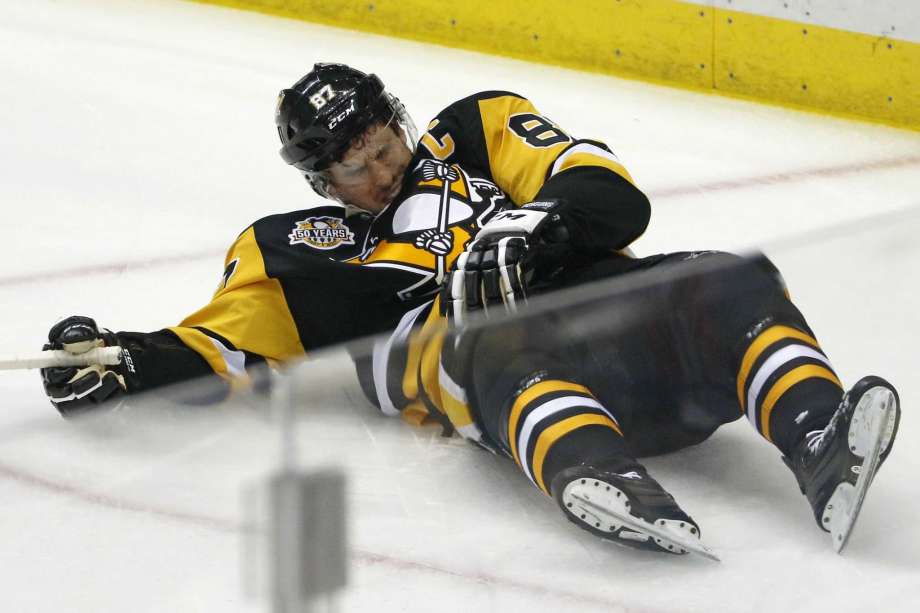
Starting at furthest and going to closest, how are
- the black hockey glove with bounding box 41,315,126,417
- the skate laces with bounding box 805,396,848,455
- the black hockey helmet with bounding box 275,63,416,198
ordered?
the black hockey helmet with bounding box 275,63,416,198, the black hockey glove with bounding box 41,315,126,417, the skate laces with bounding box 805,396,848,455

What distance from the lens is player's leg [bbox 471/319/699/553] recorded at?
145 centimetres

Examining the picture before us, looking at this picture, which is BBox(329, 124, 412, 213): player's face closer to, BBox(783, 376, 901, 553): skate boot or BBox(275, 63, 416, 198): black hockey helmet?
BBox(275, 63, 416, 198): black hockey helmet

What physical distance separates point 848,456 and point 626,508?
0.79 ft

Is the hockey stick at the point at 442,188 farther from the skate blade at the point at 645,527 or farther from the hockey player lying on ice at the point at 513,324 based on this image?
the skate blade at the point at 645,527

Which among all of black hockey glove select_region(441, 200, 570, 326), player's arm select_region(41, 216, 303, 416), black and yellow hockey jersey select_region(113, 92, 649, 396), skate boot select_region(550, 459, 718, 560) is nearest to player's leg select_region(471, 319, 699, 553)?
skate boot select_region(550, 459, 718, 560)

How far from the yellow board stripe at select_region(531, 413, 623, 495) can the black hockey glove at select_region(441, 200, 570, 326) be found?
243 millimetres

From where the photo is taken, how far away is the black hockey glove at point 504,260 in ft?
6.65

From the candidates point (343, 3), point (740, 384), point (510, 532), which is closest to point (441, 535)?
point (510, 532)

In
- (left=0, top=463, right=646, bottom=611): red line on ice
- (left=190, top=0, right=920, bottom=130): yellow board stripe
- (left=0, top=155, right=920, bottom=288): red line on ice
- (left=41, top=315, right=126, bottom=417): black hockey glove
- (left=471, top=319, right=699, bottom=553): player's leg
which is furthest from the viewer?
(left=190, top=0, right=920, bottom=130): yellow board stripe

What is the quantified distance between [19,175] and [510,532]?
7.73 ft

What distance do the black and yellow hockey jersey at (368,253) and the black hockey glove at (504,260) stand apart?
35 millimetres

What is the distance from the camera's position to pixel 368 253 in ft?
7.57

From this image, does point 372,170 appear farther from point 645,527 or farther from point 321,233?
point 645,527

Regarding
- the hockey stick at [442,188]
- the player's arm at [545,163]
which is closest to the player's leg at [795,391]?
the player's arm at [545,163]
